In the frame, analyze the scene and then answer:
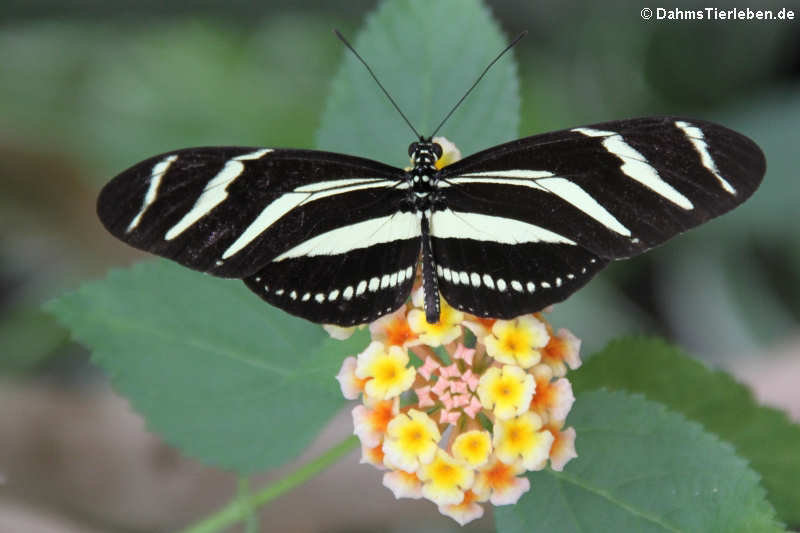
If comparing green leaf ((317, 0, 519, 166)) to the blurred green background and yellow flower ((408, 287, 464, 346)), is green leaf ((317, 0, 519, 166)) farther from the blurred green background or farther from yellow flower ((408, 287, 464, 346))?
the blurred green background

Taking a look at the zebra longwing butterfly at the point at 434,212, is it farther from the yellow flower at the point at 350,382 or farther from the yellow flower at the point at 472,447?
the yellow flower at the point at 472,447

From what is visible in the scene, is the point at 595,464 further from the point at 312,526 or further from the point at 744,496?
the point at 312,526

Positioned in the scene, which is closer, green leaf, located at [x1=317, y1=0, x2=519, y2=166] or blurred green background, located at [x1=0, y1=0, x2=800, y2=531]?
Answer: green leaf, located at [x1=317, y1=0, x2=519, y2=166]

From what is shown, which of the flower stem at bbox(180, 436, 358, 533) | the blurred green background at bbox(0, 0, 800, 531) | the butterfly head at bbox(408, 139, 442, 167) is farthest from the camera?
the blurred green background at bbox(0, 0, 800, 531)

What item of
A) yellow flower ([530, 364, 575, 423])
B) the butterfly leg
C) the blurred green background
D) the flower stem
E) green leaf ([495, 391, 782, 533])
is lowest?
green leaf ([495, 391, 782, 533])

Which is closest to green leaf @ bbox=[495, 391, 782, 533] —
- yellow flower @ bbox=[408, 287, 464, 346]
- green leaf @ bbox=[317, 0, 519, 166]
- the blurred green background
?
yellow flower @ bbox=[408, 287, 464, 346]

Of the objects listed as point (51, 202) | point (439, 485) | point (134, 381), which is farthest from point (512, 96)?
point (51, 202)
